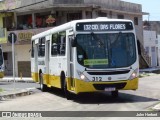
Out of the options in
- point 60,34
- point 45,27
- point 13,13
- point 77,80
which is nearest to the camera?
point 77,80

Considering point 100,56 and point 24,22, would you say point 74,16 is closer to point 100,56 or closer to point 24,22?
point 24,22

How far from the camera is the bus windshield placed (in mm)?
16062

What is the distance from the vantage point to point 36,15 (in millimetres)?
41781

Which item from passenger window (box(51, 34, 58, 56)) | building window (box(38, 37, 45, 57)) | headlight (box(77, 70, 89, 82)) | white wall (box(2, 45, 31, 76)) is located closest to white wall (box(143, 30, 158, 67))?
white wall (box(2, 45, 31, 76))

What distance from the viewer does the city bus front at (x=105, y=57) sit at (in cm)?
1598

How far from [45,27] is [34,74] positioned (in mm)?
14959

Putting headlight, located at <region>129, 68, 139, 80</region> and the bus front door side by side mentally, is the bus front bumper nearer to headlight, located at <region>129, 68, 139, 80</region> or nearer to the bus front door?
headlight, located at <region>129, 68, 139, 80</region>

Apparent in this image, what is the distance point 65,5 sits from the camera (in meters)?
37.9

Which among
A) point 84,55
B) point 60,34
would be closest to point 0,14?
point 60,34

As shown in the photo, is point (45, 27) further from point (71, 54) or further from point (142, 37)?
point (71, 54)

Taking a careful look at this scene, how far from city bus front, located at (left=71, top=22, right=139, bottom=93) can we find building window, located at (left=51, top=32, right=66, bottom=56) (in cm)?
177

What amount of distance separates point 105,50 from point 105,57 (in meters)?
0.28

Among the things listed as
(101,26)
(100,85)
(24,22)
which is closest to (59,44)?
(101,26)

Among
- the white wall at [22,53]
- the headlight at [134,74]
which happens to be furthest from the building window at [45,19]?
the headlight at [134,74]
